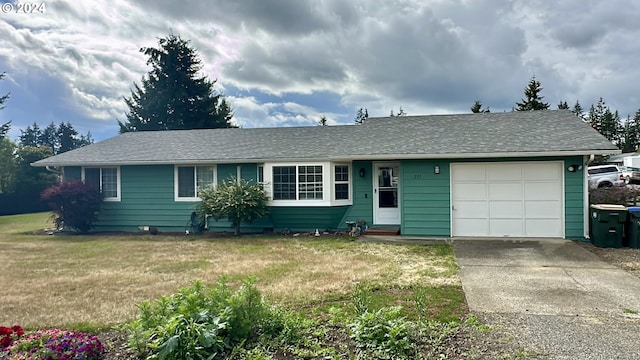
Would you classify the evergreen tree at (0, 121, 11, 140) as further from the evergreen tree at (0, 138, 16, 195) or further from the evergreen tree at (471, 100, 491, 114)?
the evergreen tree at (471, 100, 491, 114)

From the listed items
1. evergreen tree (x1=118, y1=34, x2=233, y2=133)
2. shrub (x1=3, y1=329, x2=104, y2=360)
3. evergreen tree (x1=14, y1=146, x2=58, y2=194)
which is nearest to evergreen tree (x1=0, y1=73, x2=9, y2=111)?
evergreen tree (x1=14, y1=146, x2=58, y2=194)

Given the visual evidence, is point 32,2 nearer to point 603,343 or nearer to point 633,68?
point 603,343

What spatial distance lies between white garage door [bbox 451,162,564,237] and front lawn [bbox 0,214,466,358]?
1827 mm

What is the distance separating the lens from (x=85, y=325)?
14.4 feet

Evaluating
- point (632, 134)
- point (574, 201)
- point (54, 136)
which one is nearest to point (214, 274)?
point (574, 201)

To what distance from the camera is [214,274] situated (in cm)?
684

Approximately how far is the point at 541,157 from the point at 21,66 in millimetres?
17987

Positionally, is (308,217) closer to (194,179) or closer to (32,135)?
(194,179)

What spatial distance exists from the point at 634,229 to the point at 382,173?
20.8 ft

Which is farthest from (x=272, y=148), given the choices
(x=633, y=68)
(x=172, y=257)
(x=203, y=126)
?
(x=203, y=126)

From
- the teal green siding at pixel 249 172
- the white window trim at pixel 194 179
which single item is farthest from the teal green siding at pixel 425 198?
the white window trim at pixel 194 179

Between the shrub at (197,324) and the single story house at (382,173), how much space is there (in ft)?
25.1

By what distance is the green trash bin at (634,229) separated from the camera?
28.3 feet

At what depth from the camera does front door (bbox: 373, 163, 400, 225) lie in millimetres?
11883
